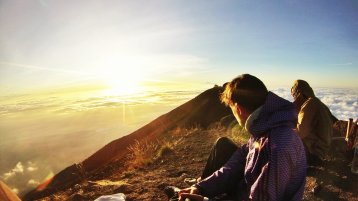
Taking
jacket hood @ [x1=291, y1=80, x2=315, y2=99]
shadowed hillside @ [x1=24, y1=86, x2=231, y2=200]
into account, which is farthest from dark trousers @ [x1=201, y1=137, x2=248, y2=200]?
→ shadowed hillside @ [x1=24, y1=86, x2=231, y2=200]

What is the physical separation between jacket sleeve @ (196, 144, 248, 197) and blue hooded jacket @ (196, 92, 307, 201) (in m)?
0.66

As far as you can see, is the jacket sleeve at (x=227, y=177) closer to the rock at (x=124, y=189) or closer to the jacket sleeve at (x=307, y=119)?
the jacket sleeve at (x=307, y=119)

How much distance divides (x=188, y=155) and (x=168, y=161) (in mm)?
662

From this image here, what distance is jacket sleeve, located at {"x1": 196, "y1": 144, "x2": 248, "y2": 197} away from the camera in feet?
11.9

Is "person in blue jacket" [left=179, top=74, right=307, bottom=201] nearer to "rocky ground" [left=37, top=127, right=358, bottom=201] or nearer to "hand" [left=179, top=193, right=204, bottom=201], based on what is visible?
"hand" [left=179, top=193, right=204, bottom=201]

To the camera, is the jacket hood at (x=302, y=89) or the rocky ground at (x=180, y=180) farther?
the jacket hood at (x=302, y=89)

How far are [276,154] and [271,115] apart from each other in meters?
0.33

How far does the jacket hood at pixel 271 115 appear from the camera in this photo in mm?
2705

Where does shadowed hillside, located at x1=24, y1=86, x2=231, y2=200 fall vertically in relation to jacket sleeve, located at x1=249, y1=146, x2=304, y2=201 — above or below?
below

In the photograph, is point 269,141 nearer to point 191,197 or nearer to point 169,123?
point 191,197

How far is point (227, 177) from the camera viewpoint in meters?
3.64

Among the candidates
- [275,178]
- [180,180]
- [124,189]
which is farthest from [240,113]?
[180,180]

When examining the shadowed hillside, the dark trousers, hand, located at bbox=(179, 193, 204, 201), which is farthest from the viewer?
the shadowed hillside

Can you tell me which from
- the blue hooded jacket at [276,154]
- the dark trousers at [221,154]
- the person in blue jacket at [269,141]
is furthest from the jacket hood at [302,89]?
the blue hooded jacket at [276,154]
